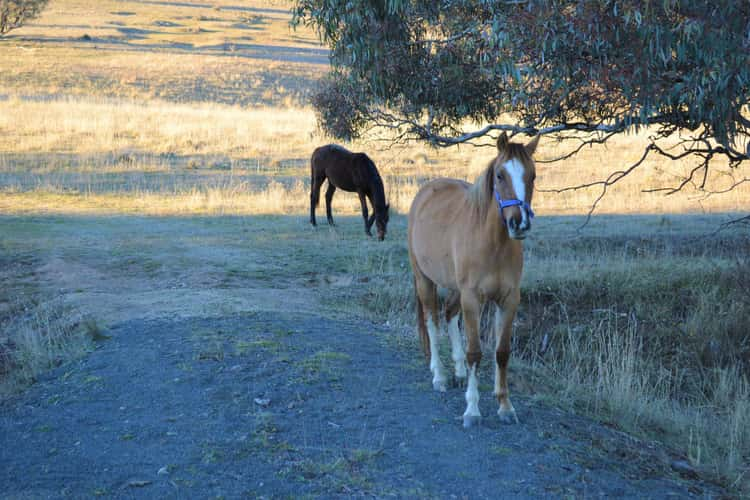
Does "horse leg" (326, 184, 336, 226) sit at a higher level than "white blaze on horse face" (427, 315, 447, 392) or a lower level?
higher

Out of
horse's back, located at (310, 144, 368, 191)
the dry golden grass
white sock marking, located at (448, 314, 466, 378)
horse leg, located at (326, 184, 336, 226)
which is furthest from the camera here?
the dry golden grass

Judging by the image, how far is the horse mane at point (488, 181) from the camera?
5.11 m

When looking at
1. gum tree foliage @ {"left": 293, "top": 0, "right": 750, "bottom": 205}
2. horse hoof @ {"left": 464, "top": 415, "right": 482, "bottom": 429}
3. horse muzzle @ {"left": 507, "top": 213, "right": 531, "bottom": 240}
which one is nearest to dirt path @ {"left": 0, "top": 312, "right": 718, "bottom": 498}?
horse hoof @ {"left": 464, "top": 415, "right": 482, "bottom": 429}

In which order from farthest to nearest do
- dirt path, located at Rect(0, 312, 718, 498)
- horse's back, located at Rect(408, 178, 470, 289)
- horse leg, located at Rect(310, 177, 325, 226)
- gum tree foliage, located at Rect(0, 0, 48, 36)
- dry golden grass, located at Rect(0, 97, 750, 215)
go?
gum tree foliage, located at Rect(0, 0, 48, 36), dry golden grass, located at Rect(0, 97, 750, 215), horse leg, located at Rect(310, 177, 325, 226), horse's back, located at Rect(408, 178, 470, 289), dirt path, located at Rect(0, 312, 718, 498)

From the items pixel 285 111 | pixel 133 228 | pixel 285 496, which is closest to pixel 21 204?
pixel 133 228

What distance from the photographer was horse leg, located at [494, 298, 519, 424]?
5.55 m

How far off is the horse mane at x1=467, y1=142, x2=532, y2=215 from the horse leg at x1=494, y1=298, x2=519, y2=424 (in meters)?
0.73

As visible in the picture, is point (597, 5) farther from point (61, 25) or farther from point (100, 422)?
point (61, 25)

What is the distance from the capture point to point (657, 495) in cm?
479

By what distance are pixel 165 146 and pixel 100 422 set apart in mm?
20221

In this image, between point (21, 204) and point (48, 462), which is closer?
point (48, 462)

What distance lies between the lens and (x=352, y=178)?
609 inches

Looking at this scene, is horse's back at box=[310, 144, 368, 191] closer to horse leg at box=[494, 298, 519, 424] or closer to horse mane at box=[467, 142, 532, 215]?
horse mane at box=[467, 142, 532, 215]

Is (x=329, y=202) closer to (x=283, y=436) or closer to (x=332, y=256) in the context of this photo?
(x=332, y=256)
